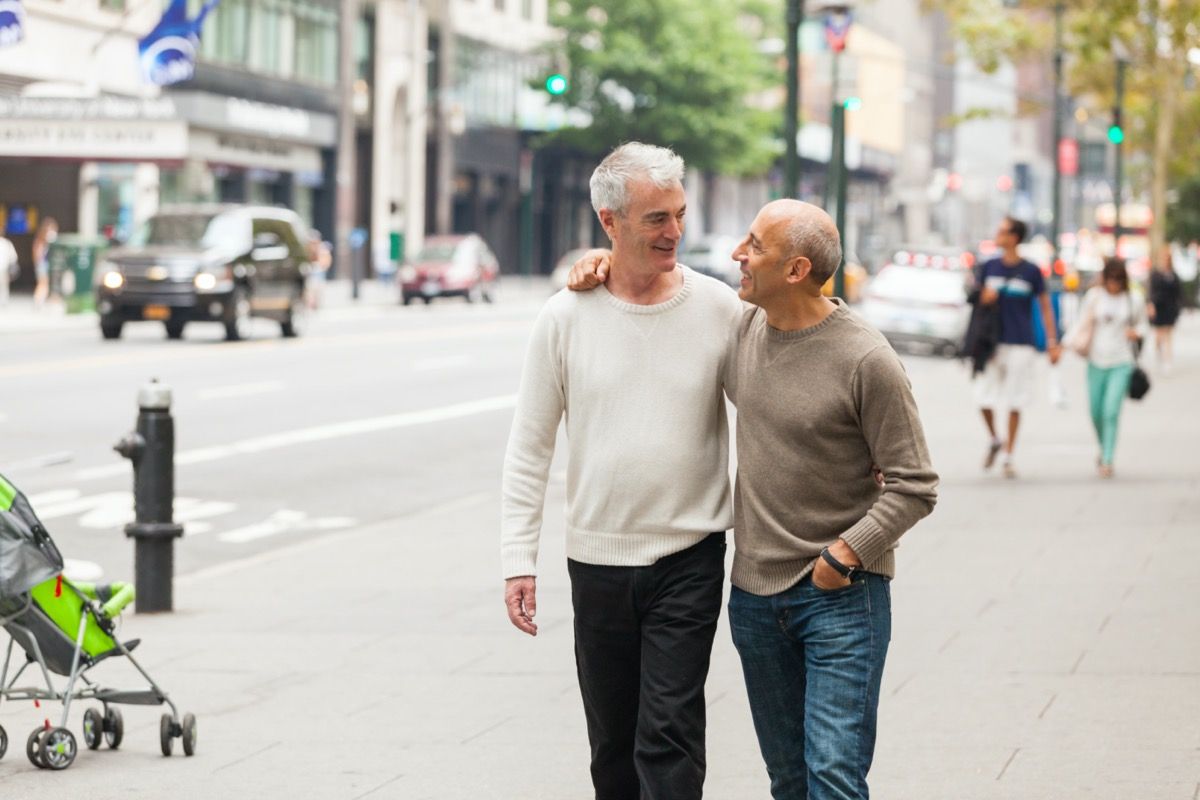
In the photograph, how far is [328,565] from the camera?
38.0 feet

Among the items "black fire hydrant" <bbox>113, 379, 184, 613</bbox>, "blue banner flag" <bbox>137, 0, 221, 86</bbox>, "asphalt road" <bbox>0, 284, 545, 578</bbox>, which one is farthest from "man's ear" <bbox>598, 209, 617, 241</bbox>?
"blue banner flag" <bbox>137, 0, 221, 86</bbox>

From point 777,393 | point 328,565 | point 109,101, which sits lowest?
point 328,565

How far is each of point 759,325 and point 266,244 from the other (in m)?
28.5

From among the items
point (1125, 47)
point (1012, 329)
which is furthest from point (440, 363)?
point (1125, 47)

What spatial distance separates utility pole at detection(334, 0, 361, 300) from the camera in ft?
209

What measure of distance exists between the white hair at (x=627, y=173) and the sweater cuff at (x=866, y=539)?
0.85 m

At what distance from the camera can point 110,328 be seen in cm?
3219

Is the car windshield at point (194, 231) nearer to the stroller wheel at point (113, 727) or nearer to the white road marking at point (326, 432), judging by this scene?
the white road marking at point (326, 432)

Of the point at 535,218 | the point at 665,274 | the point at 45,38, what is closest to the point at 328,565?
the point at 665,274

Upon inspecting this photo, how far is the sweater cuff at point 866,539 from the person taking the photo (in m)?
4.57

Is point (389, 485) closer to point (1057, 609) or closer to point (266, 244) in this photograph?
point (1057, 609)

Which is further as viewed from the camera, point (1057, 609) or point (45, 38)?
point (45, 38)

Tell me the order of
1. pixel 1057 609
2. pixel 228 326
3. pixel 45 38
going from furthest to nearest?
1. pixel 45 38
2. pixel 228 326
3. pixel 1057 609

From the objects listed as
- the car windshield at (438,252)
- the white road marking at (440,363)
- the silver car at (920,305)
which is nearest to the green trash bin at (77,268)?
the white road marking at (440,363)
